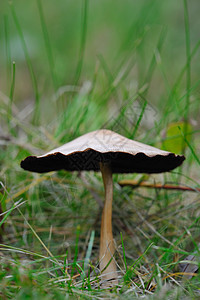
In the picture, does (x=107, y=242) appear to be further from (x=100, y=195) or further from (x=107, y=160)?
(x=100, y=195)

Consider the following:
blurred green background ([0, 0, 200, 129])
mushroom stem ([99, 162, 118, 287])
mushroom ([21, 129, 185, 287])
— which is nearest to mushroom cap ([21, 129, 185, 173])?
mushroom ([21, 129, 185, 287])

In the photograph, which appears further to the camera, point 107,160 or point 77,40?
point 77,40

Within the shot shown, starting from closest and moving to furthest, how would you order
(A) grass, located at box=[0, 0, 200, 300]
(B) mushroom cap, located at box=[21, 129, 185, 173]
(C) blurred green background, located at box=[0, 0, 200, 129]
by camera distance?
1. (B) mushroom cap, located at box=[21, 129, 185, 173]
2. (A) grass, located at box=[0, 0, 200, 300]
3. (C) blurred green background, located at box=[0, 0, 200, 129]

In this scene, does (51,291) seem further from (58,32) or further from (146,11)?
(58,32)

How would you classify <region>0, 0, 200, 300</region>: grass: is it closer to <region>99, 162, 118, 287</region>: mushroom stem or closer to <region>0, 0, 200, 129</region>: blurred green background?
<region>99, 162, 118, 287</region>: mushroom stem

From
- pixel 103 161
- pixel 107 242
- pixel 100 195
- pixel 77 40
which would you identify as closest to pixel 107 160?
pixel 103 161

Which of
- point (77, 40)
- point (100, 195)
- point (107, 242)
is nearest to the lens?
point (107, 242)

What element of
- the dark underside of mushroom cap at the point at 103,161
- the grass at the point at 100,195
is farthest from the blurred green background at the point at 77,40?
the dark underside of mushroom cap at the point at 103,161
